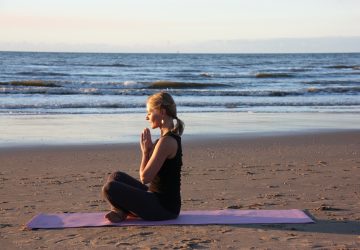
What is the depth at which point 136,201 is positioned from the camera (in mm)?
5656

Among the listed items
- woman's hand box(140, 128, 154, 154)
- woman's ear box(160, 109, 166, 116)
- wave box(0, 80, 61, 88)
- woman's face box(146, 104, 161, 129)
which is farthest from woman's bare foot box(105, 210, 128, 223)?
wave box(0, 80, 61, 88)

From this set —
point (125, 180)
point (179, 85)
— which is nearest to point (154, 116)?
point (125, 180)

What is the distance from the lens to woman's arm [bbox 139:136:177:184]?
550 centimetres

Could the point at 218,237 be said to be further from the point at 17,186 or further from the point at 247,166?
the point at 247,166

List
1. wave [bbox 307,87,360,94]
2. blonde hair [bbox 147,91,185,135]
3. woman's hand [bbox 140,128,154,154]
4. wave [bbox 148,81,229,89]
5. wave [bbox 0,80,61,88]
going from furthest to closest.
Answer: wave [bbox 148,81,229,89]
wave [bbox 0,80,61,88]
wave [bbox 307,87,360,94]
woman's hand [bbox 140,128,154,154]
blonde hair [bbox 147,91,185,135]

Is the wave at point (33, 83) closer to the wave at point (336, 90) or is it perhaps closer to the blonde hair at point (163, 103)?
the wave at point (336, 90)

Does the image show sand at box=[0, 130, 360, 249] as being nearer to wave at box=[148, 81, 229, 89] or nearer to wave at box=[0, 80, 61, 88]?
wave at box=[148, 81, 229, 89]

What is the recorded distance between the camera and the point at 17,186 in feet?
24.5

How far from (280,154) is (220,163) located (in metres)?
1.37

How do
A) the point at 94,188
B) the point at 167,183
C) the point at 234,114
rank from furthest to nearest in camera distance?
the point at 234,114 → the point at 94,188 → the point at 167,183

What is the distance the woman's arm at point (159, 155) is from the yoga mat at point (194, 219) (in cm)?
45

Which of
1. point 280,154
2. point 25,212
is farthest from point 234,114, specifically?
point 25,212

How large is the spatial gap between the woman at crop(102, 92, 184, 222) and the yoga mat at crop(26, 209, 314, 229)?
0.32ft

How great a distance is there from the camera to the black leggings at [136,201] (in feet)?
18.6
